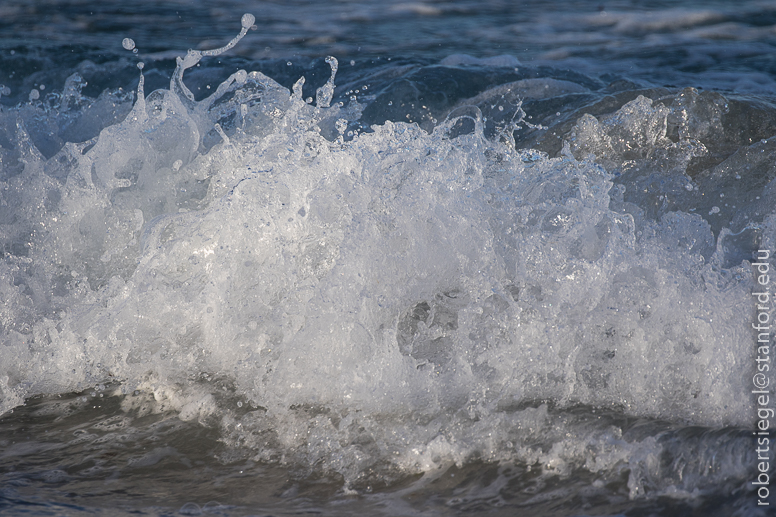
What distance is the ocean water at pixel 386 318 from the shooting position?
1914mm

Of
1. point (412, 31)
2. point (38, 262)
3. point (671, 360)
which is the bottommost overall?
point (671, 360)

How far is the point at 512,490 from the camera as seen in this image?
1852 mm

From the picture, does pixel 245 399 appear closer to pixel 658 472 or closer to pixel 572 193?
pixel 658 472

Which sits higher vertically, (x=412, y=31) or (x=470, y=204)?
(x=412, y=31)

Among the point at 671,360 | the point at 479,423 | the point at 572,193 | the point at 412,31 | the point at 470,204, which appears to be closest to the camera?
the point at 479,423

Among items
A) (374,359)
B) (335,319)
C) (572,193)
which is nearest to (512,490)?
(374,359)

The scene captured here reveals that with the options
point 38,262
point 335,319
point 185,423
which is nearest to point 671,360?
point 335,319

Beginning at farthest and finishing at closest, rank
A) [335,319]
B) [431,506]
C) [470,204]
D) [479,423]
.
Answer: [470,204], [335,319], [479,423], [431,506]

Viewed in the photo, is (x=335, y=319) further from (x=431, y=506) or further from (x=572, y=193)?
(x=572, y=193)

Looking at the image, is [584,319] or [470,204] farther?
[470,204]

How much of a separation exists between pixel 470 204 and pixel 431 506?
1210 millimetres

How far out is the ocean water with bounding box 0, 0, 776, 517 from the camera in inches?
75.4

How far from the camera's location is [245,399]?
2299mm

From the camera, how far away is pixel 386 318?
2.41 m
